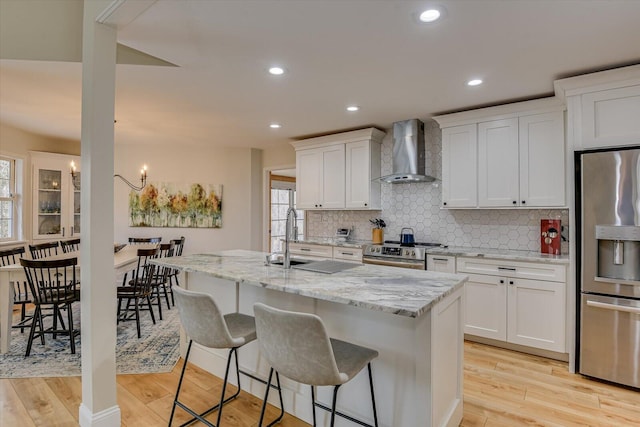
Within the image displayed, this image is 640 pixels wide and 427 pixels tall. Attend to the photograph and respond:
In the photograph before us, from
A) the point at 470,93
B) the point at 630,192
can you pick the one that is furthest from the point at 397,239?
the point at 630,192

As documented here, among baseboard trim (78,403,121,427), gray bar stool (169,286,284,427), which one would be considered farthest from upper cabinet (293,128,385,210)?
baseboard trim (78,403,121,427)

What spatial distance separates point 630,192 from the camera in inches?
101

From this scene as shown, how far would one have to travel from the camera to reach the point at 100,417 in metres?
2.05

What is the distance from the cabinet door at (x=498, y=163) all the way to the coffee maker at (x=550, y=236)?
389 millimetres

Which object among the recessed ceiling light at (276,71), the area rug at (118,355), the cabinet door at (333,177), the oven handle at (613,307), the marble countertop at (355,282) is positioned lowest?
the area rug at (118,355)

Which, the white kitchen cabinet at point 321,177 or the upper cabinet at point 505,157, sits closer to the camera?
the upper cabinet at point 505,157

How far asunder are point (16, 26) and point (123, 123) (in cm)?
188

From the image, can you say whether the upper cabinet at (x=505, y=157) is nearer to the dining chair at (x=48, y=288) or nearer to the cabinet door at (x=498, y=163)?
the cabinet door at (x=498, y=163)

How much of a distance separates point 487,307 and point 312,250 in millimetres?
2275

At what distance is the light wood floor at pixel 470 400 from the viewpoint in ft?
7.29

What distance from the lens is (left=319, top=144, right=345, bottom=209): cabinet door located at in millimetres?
4762

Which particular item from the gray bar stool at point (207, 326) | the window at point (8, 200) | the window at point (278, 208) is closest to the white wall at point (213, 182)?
the window at point (278, 208)

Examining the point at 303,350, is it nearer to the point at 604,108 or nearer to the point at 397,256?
the point at 397,256

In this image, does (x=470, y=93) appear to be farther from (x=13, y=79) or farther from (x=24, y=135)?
(x=24, y=135)
